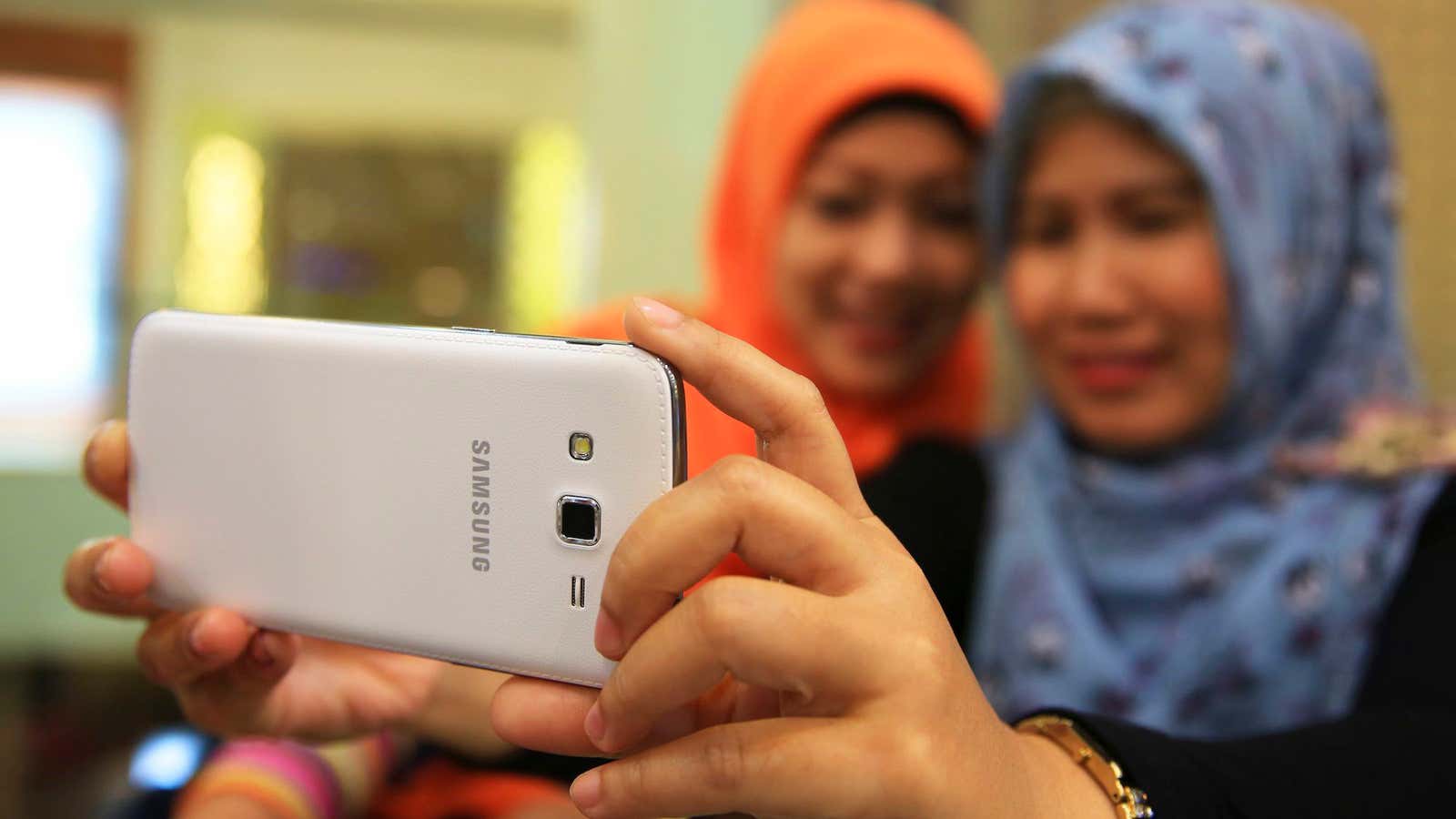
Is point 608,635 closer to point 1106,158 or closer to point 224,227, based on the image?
point 1106,158

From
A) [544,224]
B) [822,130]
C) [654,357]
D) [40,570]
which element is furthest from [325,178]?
[654,357]

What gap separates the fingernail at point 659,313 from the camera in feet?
0.88

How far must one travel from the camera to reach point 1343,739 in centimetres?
37

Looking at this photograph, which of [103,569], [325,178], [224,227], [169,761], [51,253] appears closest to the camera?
[103,569]

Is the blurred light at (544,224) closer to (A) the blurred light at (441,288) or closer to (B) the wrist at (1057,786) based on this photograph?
(A) the blurred light at (441,288)

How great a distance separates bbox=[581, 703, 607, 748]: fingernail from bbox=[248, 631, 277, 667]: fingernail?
0.14 metres

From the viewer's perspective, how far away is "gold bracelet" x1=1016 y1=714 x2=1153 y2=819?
0.30 m

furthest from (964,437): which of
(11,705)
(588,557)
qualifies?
(11,705)

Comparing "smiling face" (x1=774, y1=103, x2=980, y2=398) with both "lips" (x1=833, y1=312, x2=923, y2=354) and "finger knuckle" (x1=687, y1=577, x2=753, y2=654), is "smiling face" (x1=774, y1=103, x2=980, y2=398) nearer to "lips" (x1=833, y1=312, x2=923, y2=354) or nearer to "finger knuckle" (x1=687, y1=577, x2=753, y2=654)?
"lips" (x1=833, y1=312, x2=923, y2=354)

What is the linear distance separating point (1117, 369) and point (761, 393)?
389mm

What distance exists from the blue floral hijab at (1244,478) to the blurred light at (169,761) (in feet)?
1.32

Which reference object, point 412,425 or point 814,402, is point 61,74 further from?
point 814,402

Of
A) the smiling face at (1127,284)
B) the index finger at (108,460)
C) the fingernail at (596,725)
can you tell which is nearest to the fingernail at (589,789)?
the fingernail at (596,725)

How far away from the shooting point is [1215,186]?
0.54 meters
